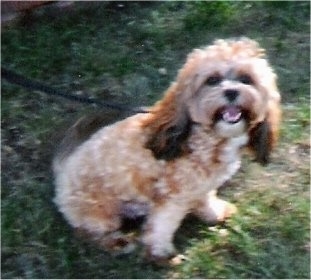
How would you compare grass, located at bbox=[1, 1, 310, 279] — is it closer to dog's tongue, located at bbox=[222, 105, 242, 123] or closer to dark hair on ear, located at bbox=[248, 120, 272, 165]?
dark hair on ear, located at bbox=[248, 120, 272, 165]

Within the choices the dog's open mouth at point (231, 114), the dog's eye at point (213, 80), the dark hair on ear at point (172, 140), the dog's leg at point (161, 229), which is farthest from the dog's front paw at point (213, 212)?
the dog's eye at point (213, 80)

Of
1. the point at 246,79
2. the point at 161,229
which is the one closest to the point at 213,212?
the point at 161,229

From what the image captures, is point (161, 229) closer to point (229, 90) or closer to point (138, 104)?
point (229, 90)

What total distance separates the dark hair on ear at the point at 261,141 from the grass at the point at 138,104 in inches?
13.6

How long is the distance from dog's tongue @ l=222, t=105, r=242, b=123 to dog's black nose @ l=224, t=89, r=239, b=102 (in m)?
0.04

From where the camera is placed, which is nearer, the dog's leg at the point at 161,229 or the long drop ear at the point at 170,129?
the long drop ear at the point at 170,129

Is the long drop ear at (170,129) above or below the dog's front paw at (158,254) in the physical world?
above

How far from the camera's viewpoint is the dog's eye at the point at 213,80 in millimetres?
3493

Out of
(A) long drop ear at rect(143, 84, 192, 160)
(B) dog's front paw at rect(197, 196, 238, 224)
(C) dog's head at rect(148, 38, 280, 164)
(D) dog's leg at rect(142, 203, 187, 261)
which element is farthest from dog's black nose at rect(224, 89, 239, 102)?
(B) dog's front paw at rect(197, 196, 238, 224)

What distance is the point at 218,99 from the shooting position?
11.3 ft

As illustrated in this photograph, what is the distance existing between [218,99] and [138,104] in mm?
1259

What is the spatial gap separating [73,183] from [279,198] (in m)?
0.95

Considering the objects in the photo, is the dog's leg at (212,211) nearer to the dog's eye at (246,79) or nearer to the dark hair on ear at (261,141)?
the dark hair on ear at (261,141)

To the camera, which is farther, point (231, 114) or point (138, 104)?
point (138, 104)
